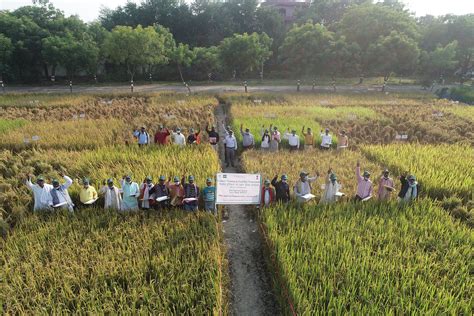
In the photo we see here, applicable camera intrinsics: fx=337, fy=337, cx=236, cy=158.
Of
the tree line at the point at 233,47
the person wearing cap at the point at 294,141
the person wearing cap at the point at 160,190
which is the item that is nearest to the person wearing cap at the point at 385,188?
the person wearing cap at the point at 294,141

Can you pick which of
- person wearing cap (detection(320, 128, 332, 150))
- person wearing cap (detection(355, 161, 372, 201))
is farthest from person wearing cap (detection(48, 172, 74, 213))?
person wearing cap (detection(320, 128, 332, 150))

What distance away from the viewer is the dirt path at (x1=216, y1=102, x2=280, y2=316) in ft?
18.7

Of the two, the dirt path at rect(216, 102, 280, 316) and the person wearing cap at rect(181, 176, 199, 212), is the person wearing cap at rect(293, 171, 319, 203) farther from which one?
the person wearing cap at rect(181, 176, 199, 212)

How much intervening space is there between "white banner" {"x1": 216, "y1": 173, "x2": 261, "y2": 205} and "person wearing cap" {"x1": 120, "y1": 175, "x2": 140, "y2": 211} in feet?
6.16

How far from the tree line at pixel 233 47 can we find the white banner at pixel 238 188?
24135mm

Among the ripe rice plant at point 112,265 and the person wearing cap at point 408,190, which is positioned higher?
the person wearing cap at point 408,190

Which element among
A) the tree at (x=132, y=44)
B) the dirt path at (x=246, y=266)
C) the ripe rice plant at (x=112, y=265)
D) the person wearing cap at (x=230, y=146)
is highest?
the tree at (x=132, y=44)

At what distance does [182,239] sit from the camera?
661 centimetres

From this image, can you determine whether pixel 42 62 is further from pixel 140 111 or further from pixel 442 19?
pixel 442 19

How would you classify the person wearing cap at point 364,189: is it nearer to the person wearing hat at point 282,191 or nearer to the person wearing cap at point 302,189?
the person wearing cap at point 302,189

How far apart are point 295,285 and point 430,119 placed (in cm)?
1567

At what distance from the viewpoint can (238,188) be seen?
7.76 meters

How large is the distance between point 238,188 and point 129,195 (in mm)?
2483

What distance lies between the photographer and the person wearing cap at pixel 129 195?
7.64m
